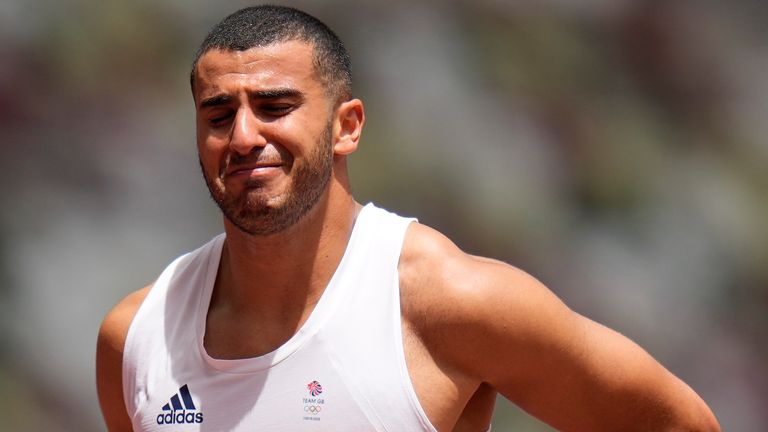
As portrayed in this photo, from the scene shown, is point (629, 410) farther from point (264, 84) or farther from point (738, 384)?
point (738, 384)

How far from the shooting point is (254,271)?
3.22m

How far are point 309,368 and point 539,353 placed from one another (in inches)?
22.7

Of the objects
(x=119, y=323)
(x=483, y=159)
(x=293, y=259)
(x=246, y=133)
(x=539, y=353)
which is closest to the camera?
(x=246, y=133)

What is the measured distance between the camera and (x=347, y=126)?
3277mm

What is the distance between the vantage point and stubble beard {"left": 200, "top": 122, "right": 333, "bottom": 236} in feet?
9.91

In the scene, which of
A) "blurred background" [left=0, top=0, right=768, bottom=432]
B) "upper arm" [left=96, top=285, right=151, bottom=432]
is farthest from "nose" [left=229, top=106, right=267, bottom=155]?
"blurred background" [left=0, top=0, right=768, bottom=432]

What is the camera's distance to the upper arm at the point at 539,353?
3041 mm

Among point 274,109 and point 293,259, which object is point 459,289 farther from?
point 274,109

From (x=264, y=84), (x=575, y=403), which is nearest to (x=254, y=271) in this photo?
(x=264, y=84)

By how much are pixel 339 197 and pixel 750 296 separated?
2.75 meters

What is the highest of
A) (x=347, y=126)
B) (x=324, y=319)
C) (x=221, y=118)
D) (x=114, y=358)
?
(x=347, y=126)

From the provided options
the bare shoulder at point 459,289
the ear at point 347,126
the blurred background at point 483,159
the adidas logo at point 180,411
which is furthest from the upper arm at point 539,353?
the blurred background at point 483,159

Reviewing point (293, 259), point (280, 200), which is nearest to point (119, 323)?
point (293, 259)

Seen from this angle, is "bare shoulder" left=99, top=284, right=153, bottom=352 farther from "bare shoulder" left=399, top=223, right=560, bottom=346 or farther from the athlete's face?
"bare shoulder" left=399, top=223, right=560, bottom=346
